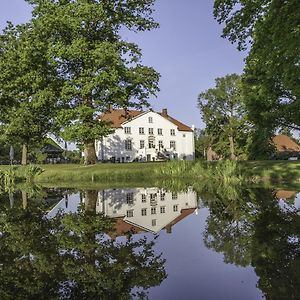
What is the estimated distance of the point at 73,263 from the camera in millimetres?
6328

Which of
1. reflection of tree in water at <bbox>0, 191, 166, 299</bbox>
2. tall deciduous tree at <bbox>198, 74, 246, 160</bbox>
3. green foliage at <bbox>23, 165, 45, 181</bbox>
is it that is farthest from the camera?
tall deciduous tree at <bbox>198, 74, 246, 160</bbox>

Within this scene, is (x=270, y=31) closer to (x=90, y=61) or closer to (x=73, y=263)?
(x=73, y=263)

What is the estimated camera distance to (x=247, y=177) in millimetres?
22859

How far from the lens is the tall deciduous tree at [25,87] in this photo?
32.3 meters

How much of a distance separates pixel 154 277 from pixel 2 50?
3700 centimetres

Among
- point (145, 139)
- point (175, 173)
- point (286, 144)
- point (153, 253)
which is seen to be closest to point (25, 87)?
point (175, 173)

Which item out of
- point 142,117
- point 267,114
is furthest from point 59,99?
point 142,117

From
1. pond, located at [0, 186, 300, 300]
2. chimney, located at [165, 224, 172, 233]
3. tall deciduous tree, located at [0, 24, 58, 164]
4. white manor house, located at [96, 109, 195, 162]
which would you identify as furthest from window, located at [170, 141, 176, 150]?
chimney, located at [165, 224, 172, 233]

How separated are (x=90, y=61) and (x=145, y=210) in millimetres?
20140

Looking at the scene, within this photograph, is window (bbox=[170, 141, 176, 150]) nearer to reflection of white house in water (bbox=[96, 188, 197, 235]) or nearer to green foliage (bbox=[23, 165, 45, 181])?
green foliage (bbox=[23, 165, 45, 181])

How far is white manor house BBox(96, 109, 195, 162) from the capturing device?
70875mm

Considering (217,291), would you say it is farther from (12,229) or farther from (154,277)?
(12,229)

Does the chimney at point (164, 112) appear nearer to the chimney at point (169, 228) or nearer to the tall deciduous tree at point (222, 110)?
A: the tall deciduous tree at point (222, 110)

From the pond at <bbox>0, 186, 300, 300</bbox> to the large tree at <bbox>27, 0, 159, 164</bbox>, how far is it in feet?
60.7
